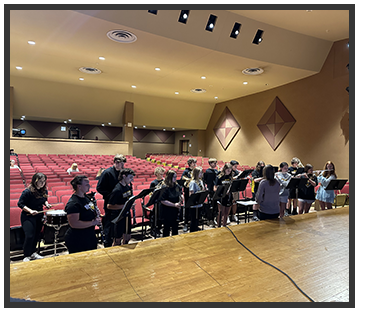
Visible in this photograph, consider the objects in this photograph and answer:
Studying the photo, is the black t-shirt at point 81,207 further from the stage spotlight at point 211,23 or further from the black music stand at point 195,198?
the stage spotlight at point 211,23

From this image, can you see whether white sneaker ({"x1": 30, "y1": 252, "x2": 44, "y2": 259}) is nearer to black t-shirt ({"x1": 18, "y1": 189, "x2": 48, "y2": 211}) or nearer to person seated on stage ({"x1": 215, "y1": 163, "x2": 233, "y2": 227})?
black t-shirt ({"x1": 18, "y1": 189, "x2": 48, "y2": 211})

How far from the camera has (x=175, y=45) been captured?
24.9ft

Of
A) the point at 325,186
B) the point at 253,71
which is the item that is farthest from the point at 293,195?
the point at 253,71

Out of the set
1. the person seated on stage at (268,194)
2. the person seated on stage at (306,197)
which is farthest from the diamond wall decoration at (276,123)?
the person seated on stage at (268,194)

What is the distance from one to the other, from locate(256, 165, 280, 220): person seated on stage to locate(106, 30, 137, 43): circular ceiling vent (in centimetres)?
→ 573

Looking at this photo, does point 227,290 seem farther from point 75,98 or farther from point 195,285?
point 75,98

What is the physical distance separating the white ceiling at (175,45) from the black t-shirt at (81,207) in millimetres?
5389

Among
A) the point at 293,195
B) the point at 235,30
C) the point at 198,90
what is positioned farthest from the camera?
the point at 198,90

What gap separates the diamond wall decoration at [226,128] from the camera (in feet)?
50.6

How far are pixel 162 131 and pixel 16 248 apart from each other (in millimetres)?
20567

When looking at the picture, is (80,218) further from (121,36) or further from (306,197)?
(121,36)

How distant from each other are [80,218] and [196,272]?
1.34 m

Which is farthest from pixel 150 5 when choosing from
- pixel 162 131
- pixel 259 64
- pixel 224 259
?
pixel 162 131

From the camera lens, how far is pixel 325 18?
7.53 meters
